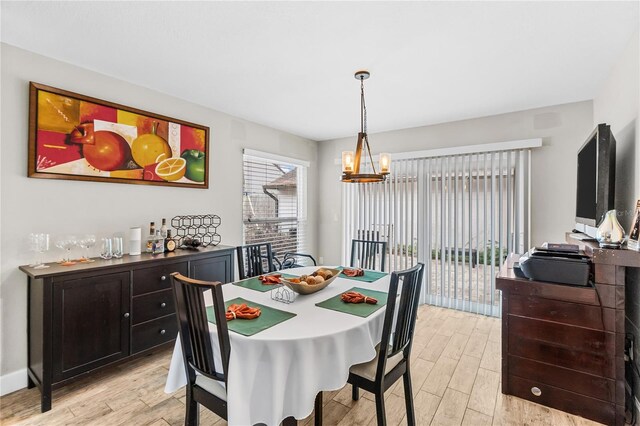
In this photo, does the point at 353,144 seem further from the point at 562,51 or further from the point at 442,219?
the point at 562,51

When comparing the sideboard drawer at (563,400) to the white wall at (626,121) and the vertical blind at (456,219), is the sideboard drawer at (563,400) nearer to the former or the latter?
the white wall at (626,121)

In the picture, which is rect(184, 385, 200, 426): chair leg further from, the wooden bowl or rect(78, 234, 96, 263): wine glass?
rect(78, 234, 96, 263): wine glass

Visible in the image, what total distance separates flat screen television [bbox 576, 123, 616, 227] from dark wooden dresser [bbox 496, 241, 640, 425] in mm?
379

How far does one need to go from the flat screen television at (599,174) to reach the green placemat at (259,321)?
223cm

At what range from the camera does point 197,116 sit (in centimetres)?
350

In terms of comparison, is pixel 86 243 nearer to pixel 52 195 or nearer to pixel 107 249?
pixel 107 249

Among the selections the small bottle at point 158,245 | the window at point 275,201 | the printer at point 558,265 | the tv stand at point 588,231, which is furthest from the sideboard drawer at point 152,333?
the tv stand at point 588,231

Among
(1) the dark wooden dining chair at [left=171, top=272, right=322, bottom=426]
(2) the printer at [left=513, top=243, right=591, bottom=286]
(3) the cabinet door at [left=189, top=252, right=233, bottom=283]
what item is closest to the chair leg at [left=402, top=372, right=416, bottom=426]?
(1) the dark wooden dining chair at [left=171, top=272, right=322, bottom=426]

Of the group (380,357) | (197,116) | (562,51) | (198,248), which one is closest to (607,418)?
(380,357)

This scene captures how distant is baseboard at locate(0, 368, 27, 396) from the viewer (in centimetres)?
219

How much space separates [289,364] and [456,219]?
10.8 feet

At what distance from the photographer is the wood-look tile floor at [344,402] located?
1.95 m

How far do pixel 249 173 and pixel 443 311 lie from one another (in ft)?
10.3

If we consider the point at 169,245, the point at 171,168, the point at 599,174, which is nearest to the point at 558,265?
the point at 599,174
